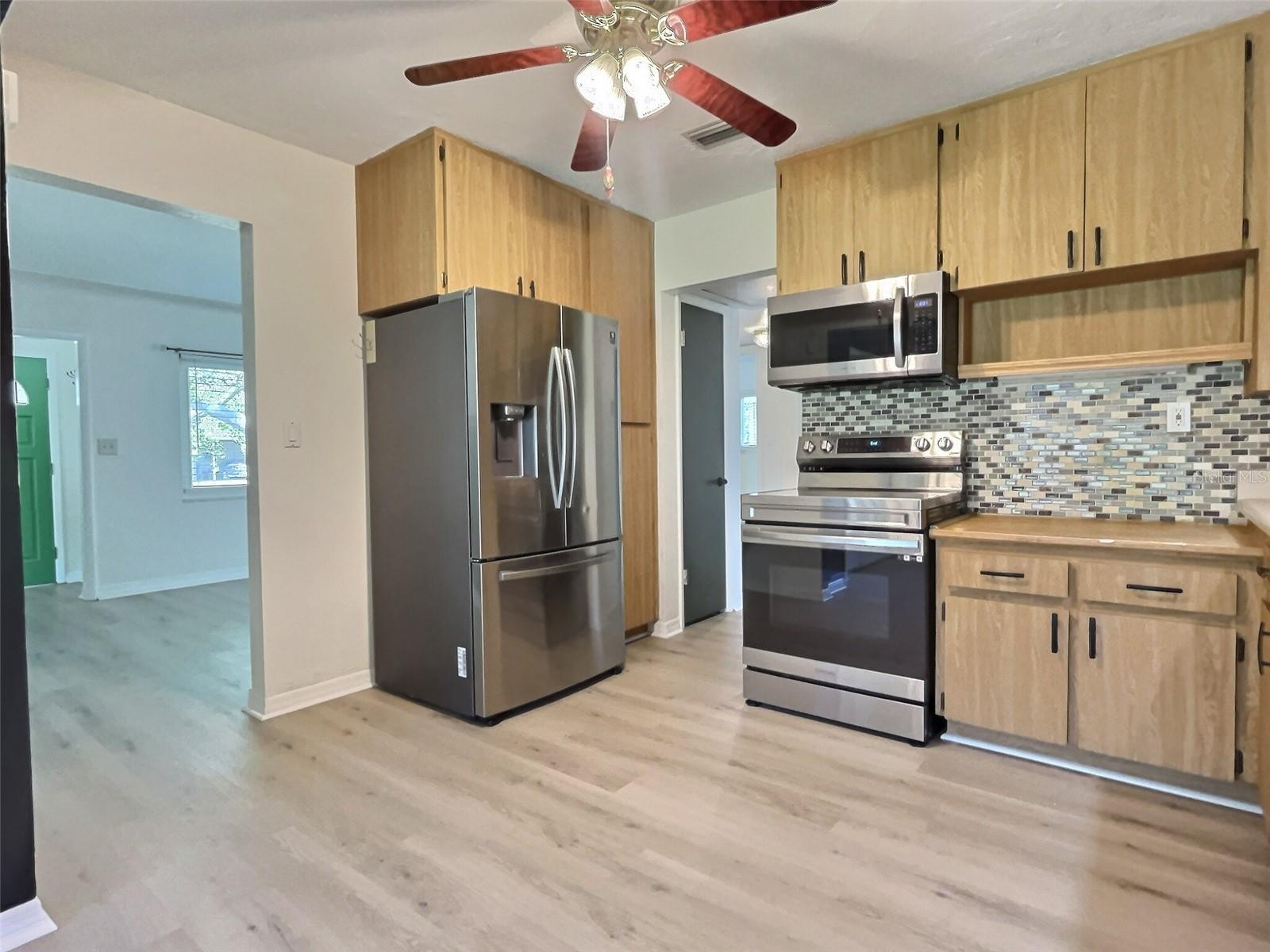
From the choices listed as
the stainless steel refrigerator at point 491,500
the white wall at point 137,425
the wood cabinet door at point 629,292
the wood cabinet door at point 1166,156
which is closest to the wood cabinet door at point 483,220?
the stainless steel refrigerator at point 491,500

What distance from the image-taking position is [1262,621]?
1.88 meters

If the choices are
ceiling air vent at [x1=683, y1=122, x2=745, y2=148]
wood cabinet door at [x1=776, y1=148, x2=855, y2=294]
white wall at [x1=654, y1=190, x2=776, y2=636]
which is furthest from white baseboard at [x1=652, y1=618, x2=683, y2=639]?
ceiling air vent at [x1=683, y1=122, x2=745, y2=148]

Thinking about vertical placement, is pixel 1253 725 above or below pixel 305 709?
above

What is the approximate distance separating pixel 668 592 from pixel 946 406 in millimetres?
1876

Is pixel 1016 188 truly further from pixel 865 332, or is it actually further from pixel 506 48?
pixel 506 48

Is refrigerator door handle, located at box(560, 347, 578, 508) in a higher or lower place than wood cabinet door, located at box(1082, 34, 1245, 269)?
lower

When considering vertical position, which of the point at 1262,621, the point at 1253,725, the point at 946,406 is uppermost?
the point at 946,406

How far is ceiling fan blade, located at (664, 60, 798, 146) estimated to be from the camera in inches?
70.7

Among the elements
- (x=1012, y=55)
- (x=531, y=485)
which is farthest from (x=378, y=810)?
(x=1012, y=55)

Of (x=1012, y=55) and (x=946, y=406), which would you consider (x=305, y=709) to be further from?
(x=1012, y=55)

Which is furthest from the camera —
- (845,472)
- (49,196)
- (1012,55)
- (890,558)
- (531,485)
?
(49,196)

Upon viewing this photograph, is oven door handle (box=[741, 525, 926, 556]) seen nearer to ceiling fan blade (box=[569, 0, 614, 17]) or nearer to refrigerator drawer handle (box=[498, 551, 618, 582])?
refrigerator drawer handle (box=[498, 551, 618, 582])

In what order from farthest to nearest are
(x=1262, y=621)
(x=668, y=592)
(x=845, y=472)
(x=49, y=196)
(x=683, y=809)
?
(x=668, y=592) → (x=49, y=196) → (x=845, y=472) → (x=683, y=809) → (x=1262, y=621)

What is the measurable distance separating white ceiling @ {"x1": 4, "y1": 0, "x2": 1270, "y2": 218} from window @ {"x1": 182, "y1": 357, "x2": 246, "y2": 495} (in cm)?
383
